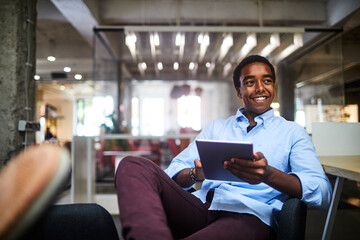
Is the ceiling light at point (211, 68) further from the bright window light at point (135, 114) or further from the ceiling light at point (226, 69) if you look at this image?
the bright window light at point (135, 114)

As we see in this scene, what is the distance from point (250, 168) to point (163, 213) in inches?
13.4

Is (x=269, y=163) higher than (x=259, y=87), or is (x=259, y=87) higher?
(x=259, y=87)

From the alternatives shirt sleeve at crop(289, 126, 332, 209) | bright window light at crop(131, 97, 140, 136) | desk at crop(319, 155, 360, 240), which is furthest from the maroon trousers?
bright window light at crop(131, 97, 140, 136)

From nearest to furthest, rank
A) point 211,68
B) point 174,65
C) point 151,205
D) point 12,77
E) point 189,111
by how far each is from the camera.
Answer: point 151,205 → point 12,77 → point 174,65 → point 211,68 → point 189,111

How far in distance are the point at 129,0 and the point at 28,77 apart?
2.99m

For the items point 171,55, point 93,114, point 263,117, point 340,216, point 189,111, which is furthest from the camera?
point 189,111

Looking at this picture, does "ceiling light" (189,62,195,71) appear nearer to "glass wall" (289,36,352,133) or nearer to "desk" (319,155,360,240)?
"glass wall" (289,36,352,133)

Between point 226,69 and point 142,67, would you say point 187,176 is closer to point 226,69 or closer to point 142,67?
point 226,69

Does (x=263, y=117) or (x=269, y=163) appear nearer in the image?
(x=269, y=163)

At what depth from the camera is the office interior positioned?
3834 mm

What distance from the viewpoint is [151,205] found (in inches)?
32.8

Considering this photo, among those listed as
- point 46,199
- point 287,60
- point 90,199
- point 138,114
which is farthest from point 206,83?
point 46,199

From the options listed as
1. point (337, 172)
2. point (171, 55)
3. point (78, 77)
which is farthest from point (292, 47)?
point (78, 77)

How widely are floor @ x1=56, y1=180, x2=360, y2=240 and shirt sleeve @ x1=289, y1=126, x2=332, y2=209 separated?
150 millimetres
